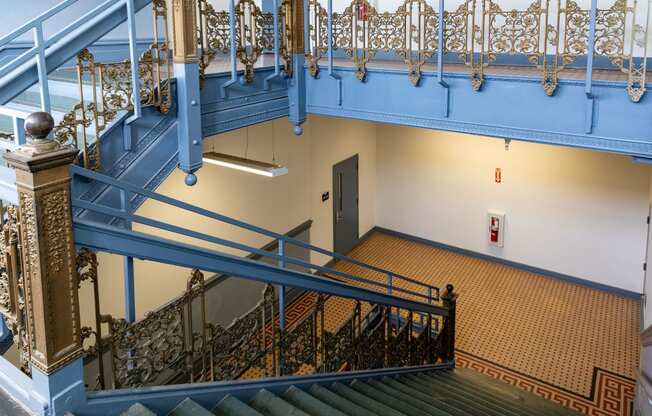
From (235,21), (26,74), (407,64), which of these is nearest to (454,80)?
(407,64)

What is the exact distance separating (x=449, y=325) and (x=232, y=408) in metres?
4.42

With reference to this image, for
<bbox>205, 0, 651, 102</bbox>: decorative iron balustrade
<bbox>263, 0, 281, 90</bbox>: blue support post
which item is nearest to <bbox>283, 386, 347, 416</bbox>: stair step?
<bbox>205, 0, 651, 102</bbox>: decorative iron balustrade

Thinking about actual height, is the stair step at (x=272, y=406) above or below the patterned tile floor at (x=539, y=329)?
above

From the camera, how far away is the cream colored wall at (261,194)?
6.42 metres

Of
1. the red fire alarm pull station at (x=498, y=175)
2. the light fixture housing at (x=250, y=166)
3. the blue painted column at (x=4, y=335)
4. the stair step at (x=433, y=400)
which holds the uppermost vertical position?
the light fixture housing at (x=250, y=166)

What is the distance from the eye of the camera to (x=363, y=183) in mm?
11125

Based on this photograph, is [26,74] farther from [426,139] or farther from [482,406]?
[426,139]

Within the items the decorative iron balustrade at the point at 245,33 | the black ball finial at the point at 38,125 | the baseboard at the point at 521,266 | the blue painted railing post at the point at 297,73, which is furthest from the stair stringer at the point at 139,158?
the baseboard at the point at 521,266

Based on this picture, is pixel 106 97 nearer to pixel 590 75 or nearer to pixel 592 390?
pixel 590 75

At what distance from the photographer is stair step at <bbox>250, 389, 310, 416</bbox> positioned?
9.29ft

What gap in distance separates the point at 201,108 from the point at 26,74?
5.13 feet

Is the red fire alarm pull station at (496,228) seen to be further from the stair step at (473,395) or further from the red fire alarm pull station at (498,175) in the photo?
the stair step at (473,395)

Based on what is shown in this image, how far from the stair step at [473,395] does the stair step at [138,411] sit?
3235mm

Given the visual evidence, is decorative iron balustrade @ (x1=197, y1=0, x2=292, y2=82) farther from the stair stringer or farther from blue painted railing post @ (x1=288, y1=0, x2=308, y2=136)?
the stair stringer
